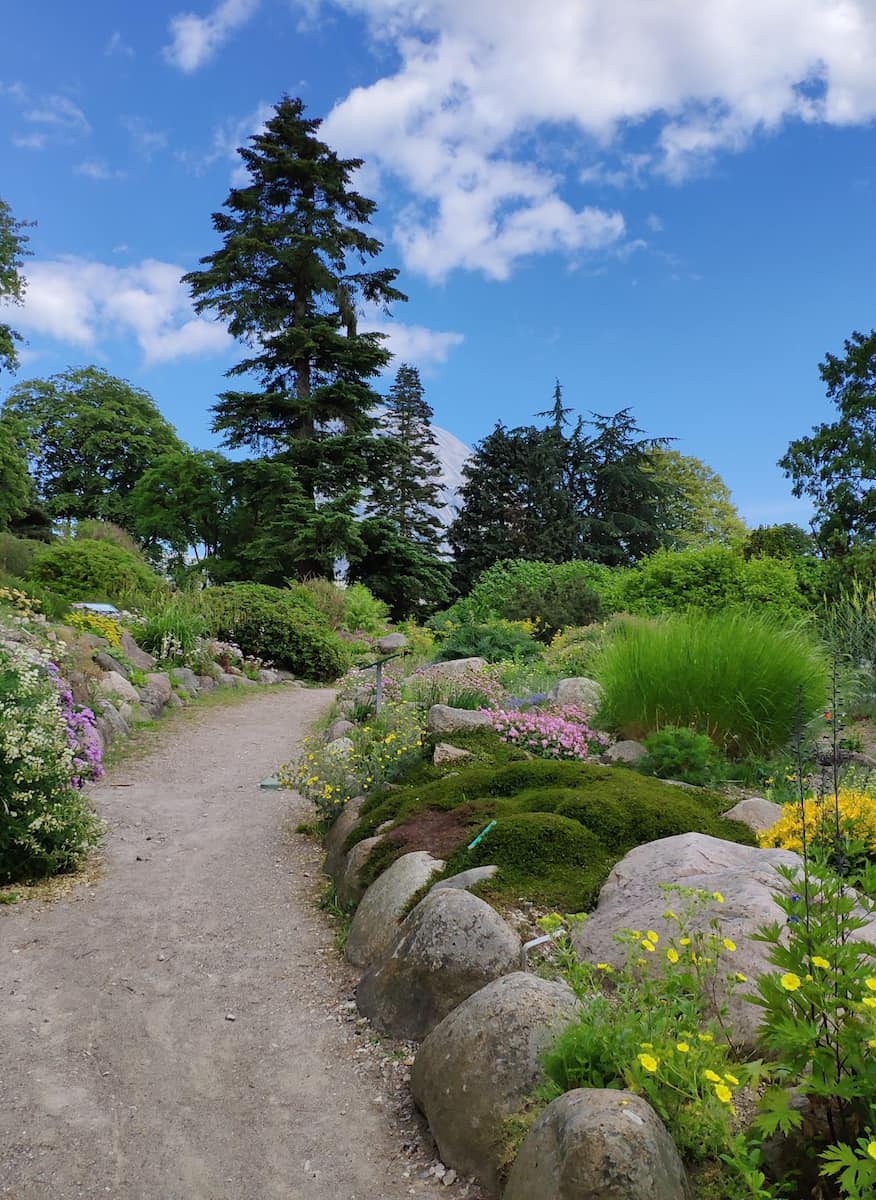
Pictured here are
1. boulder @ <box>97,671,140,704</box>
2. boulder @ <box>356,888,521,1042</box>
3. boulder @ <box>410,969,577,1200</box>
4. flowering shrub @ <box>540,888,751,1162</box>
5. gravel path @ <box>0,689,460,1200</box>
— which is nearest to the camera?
flowering shrub @ <box>540,888,751,1162</box>

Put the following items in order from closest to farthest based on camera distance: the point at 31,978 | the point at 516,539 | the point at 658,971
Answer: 1. the point at 658,971
2. the point at 31,978
3. the point at 516,539

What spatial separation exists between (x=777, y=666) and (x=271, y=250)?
21891 mm

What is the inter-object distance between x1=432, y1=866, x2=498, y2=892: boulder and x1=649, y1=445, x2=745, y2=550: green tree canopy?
1262 inches

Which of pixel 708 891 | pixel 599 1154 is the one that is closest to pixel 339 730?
pixel 708 891

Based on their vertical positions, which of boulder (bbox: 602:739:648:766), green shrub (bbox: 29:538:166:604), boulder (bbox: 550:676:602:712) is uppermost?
green shrub (bbox: 29:538:166:604)

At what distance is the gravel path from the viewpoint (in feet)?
8.13

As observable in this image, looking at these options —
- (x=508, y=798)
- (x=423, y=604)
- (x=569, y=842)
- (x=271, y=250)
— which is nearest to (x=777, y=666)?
(x=508, y=798)

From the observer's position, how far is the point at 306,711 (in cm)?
1099

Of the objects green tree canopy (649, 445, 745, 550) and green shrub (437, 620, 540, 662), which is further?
green tree canopy (649, 445, 745, 550)

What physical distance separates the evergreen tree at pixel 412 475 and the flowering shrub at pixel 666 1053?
2586cm

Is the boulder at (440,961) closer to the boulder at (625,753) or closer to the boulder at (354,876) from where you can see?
the boulder at (354,876)

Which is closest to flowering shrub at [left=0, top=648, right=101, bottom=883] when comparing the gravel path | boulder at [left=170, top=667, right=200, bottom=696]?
the gravel path

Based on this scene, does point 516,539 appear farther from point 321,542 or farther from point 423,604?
point 321,542

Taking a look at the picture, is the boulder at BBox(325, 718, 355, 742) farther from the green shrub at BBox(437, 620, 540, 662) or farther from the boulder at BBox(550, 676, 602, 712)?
the green shrub at BBox(437, 620, 540, 662)
